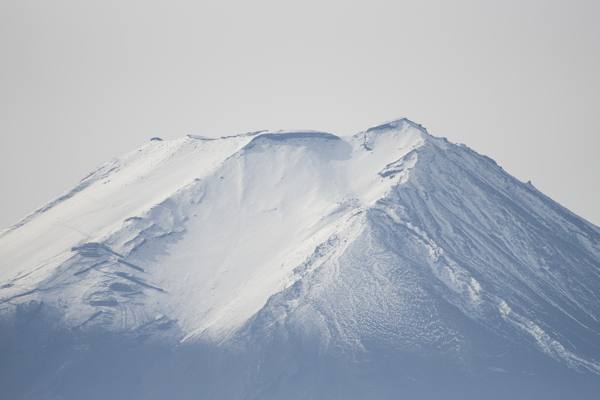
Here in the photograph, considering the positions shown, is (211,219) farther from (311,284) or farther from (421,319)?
(421,319)

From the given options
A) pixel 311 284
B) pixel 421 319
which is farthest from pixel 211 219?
pixel 421 319

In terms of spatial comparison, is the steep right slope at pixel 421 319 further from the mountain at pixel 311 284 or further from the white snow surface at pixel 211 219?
the white snow surface at pixel 211 219

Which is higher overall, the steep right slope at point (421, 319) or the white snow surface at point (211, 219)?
the white snow surface at point (211, 219)

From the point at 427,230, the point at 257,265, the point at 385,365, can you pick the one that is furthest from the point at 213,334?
the point at 427,230

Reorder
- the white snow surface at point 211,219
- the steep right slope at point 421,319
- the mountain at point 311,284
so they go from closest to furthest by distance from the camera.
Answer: the steep right slope at point 421,319
the mountain at point 311,284
the white snow surface at point 211,219

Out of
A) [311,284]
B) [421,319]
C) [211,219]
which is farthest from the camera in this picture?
[211,219]

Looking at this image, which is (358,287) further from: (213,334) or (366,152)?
(366,152)

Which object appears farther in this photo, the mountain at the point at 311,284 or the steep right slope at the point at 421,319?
the mountain at the point at 311,284

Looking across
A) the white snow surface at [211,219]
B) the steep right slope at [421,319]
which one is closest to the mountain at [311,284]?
the steep right slope at [421,319]

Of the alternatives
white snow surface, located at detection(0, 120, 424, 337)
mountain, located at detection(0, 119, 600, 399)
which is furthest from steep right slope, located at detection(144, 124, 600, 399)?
white snow surface, located at detection(0, 120, 424, 337)
